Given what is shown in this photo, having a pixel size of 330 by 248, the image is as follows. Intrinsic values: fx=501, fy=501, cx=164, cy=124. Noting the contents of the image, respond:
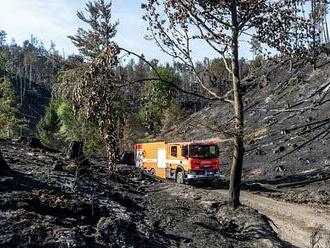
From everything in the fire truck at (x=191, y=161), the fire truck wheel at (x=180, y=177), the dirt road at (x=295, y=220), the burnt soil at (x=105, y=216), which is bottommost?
the dirt road at (x=295, y=220)

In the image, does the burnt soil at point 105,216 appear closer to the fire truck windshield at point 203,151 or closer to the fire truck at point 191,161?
the fire truck at point 191,161

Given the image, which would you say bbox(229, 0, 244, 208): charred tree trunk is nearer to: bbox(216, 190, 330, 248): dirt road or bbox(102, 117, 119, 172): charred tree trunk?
bbox(216, 190, 330, 248): dirt road

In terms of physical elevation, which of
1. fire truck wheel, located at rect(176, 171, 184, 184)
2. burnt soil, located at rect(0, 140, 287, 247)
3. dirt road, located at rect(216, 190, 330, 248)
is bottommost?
dirt road, located at rect(216, 190, 330, 248)

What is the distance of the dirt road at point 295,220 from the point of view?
53.1ft

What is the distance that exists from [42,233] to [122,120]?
325cm

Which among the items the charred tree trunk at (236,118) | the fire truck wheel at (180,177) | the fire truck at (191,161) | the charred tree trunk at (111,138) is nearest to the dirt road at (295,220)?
the charred tree trunk at (236,118)

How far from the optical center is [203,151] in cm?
2866

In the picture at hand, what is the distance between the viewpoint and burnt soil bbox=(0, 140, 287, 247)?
32.0 ft

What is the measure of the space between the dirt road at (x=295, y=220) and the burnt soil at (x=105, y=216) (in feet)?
7.24

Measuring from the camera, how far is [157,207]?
1561cm

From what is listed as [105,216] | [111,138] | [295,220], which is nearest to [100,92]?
[111,138]

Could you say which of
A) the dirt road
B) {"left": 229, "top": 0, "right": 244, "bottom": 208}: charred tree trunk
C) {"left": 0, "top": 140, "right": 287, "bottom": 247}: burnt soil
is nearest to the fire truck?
the dirt road

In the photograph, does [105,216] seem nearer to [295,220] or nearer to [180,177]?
[295,220]

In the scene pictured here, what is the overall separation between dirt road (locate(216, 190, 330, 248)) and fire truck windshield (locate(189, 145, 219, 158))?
382 cm
